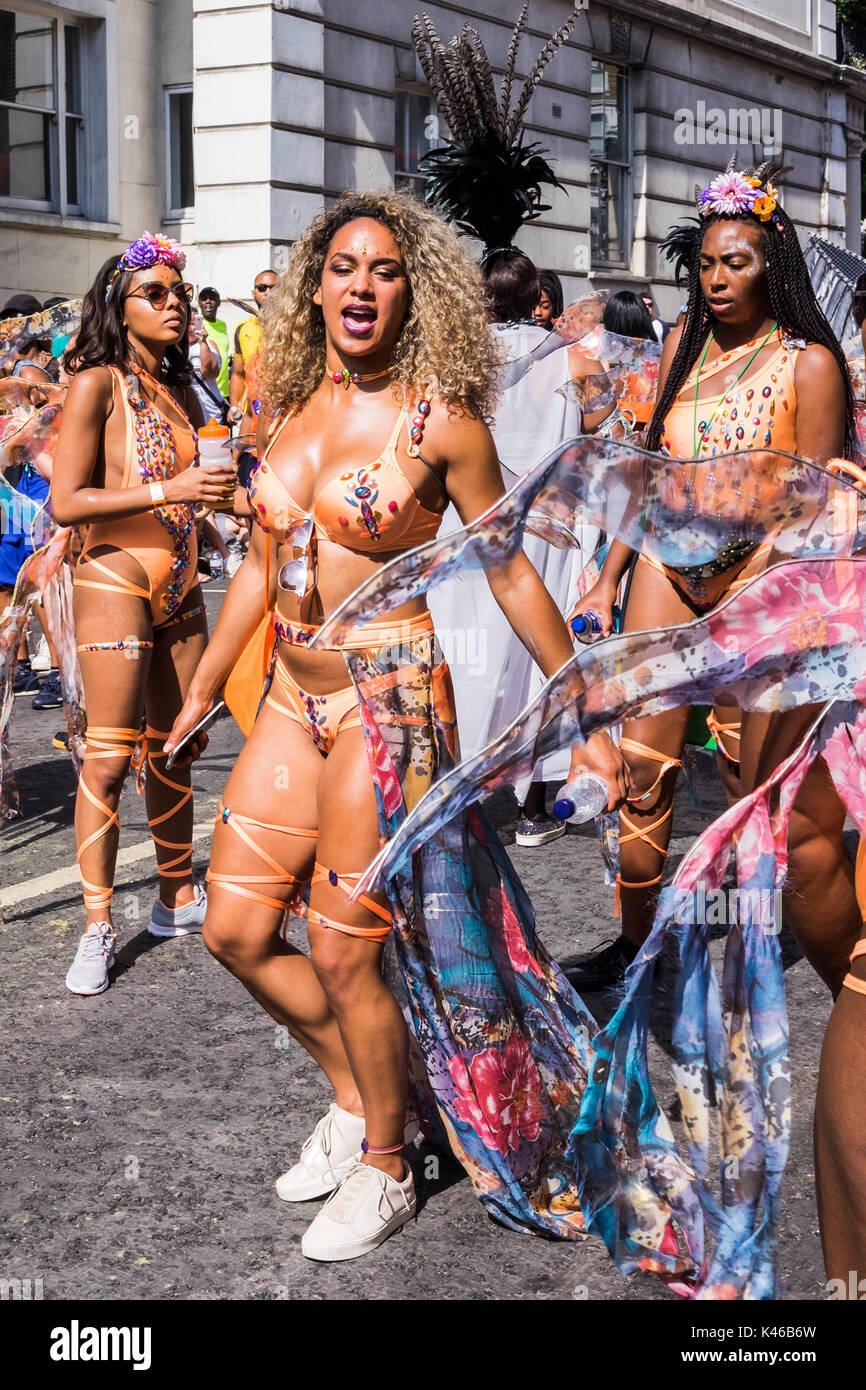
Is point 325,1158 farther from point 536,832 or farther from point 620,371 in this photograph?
point 620,371

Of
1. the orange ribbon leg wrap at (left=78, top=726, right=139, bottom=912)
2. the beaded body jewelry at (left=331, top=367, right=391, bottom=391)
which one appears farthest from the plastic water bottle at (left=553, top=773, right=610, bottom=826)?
the orange ribbon leg wrap at (left=78, top=726, right=139, bottom=912)

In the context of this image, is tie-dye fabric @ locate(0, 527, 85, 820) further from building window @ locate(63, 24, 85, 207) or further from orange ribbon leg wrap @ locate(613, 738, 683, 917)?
building window @ locate(63, 24, 85, 207)

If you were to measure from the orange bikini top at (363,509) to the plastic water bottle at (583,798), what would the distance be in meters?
0.83

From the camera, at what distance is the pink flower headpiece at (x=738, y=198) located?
417cm

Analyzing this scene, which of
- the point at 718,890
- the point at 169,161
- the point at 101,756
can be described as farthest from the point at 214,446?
the point at 169,161

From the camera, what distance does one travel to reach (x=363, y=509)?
3205 millimetres

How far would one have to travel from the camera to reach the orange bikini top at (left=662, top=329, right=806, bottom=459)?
407cm

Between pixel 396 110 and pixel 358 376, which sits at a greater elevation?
pixel 396 110

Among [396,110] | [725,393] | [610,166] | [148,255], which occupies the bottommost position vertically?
[725,393]

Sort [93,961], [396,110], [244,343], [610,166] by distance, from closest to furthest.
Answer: [93,961] → [244,343] → [396,110] → [610,166]

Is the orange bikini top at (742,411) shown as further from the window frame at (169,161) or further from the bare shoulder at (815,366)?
the window frame at (169,161)

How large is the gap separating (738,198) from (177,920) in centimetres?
287

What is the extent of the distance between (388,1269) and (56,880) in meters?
3.09

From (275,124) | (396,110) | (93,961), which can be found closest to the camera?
(93,961)
